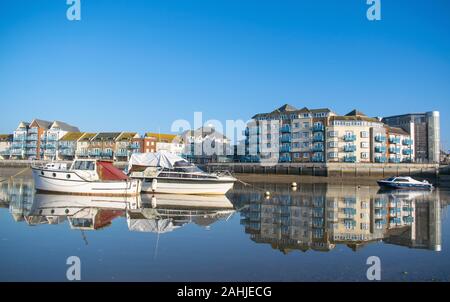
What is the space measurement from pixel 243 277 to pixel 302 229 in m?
8.65

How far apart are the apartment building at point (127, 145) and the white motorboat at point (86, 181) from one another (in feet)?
223

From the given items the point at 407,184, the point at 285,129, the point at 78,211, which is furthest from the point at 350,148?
the point at 78,211

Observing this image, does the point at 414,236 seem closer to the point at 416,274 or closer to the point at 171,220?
the point at 416,274

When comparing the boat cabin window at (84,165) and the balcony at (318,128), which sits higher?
the balcony at (318,128)

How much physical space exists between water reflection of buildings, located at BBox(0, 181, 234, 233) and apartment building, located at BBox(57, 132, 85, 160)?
265ft

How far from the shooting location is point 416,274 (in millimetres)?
11633

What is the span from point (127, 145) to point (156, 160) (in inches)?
2733

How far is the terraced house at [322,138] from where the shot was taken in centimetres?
8425

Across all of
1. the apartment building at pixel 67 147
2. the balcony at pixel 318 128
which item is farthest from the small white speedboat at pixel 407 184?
the apartment building at pixel 67 147

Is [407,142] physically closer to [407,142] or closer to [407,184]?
[407,142]

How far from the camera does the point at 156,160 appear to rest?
3881cm

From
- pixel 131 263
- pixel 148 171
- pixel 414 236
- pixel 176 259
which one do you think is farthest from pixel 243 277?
pixel 148 171

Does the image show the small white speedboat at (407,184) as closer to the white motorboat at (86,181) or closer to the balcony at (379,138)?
the balcony at (379,138)

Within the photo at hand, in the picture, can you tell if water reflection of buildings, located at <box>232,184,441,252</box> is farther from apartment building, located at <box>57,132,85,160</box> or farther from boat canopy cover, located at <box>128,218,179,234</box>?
apartment building, located at <box>57,132,85,160</box>
